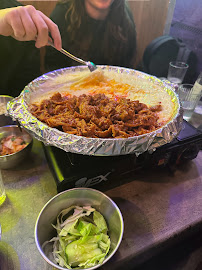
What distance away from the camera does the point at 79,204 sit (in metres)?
1.25

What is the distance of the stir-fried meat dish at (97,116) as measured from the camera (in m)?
1.33

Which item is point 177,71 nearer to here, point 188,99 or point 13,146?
point 188,99

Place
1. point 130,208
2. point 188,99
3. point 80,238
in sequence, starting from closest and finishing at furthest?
point 80,238
point 130,208
point 188,99

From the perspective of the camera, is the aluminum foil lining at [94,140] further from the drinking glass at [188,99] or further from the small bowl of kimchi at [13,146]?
the drinking glass at [188,99]

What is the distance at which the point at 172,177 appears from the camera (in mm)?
1617

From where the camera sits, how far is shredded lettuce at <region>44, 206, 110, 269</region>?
1.03m

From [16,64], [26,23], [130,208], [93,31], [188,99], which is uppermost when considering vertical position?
[26,23]

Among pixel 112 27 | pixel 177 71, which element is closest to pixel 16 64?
pixel 112 27

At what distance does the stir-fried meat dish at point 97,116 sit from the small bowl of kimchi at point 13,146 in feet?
0.91

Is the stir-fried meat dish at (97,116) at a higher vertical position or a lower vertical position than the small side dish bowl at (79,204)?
higher

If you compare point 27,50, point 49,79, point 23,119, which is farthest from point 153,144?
point 27,50

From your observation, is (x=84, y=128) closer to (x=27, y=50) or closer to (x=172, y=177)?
(x=172, y=177)

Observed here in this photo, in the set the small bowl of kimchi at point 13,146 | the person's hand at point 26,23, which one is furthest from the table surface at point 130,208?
the person's hand at point 26,23

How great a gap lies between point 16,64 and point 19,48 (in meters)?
0.18
